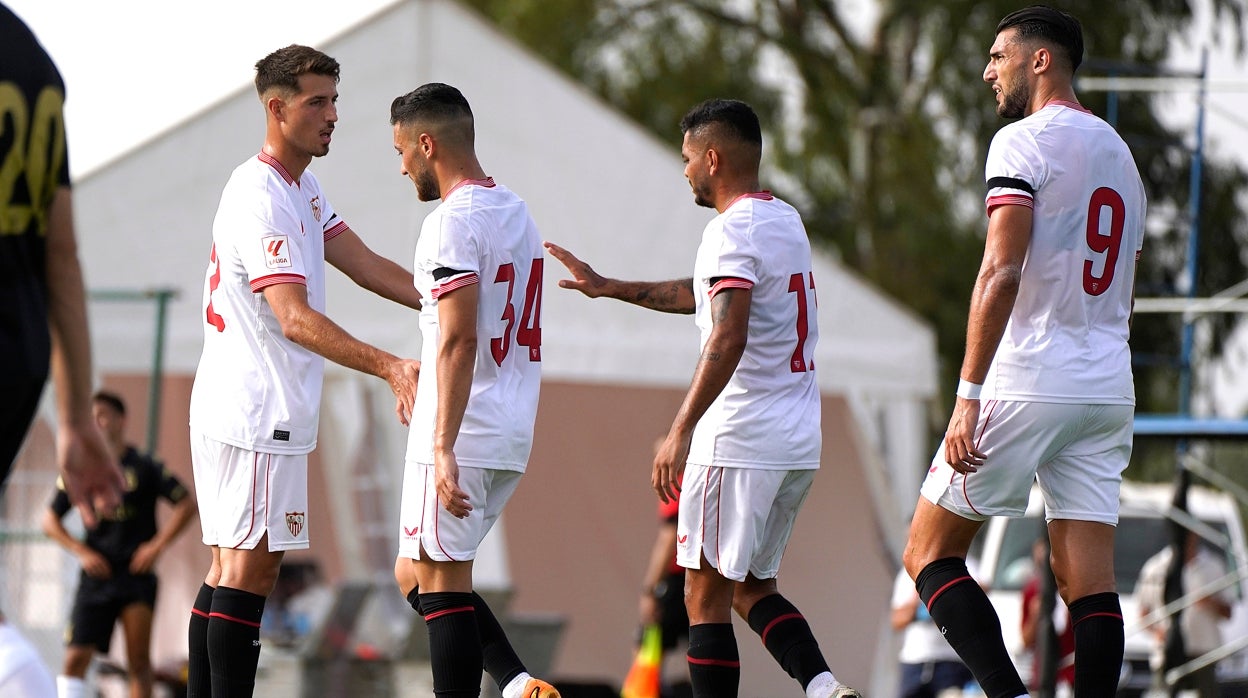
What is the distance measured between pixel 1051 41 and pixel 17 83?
10.1 ft

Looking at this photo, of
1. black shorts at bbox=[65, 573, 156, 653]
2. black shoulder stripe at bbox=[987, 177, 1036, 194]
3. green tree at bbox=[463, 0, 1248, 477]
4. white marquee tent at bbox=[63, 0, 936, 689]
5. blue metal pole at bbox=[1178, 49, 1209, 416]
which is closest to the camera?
black shoulder stripe at bbox=[987, 177, 1036, 194]

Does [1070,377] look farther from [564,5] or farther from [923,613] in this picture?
[564,5]

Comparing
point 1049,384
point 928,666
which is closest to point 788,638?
point 1049,384

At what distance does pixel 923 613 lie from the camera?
10.1m

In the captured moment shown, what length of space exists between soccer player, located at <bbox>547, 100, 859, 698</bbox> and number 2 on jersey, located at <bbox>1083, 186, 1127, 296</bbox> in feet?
3.04

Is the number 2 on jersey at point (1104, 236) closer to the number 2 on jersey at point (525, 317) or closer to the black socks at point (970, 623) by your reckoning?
the black socks at point (970, 623)

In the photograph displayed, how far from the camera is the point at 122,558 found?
31.0 feet

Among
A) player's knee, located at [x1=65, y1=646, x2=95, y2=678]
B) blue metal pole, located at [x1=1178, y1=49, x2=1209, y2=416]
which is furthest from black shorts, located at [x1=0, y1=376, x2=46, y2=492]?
blue metal pole, located at [x1=1178, y1=49, x2=1209, y2=416]

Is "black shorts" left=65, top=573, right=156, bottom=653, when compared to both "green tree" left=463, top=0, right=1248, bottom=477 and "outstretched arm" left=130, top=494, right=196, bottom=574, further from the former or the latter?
"green tree" left=463, top=0, right=1248, bottom=477

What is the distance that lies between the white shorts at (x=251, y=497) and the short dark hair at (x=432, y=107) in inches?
45.2

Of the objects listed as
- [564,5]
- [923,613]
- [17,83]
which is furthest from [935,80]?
[17,83]

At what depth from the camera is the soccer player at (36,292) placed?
3.19 m

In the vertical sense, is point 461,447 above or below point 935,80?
below

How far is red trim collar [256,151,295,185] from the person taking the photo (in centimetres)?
541
